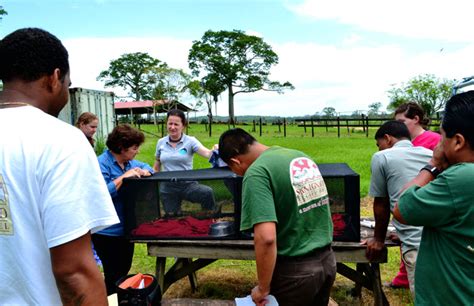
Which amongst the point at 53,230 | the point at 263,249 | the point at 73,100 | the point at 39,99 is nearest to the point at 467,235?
the point at 263,249

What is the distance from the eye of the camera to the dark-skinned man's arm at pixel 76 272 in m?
1.20

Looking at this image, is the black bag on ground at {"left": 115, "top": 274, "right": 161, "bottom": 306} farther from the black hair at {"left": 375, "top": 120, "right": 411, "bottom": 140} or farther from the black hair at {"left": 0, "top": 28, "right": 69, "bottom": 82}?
the black hair at {"left": 375, "top": 120, "right": 411, "bottom": 140}

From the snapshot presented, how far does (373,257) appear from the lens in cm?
302

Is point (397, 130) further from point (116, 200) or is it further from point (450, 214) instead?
point (116, 200)

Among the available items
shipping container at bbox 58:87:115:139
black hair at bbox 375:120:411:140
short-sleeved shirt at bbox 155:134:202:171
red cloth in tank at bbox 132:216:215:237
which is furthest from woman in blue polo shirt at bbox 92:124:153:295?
shipping container at bbox 58:87:115:139

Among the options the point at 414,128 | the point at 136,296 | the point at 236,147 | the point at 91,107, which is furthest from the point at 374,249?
the point at 91,107

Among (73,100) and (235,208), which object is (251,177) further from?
(73,100)

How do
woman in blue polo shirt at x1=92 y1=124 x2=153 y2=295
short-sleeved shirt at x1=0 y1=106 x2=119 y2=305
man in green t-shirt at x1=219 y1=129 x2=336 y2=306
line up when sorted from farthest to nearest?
1. woman in blue polo shirt at x1=92 y1=124 x2=153 y2=295
2. man in green t-shirt at x1=219 y1=129 x2=336 y2=306
3. short-sleeved shirt at x1=0 y1=106 x2=119 y2=305

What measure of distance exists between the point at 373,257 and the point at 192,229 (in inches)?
57.9

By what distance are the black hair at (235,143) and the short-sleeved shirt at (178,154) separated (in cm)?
226

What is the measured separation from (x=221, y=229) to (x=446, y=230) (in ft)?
5.89

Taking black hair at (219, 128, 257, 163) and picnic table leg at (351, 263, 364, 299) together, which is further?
picnic table leg at (351, 263, 364, 299)

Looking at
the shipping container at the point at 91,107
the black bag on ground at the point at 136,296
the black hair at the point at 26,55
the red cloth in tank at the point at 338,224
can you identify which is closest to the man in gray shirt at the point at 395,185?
the red cloth in tank at the point at 338,224

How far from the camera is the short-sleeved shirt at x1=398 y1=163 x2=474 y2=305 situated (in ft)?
5.37
